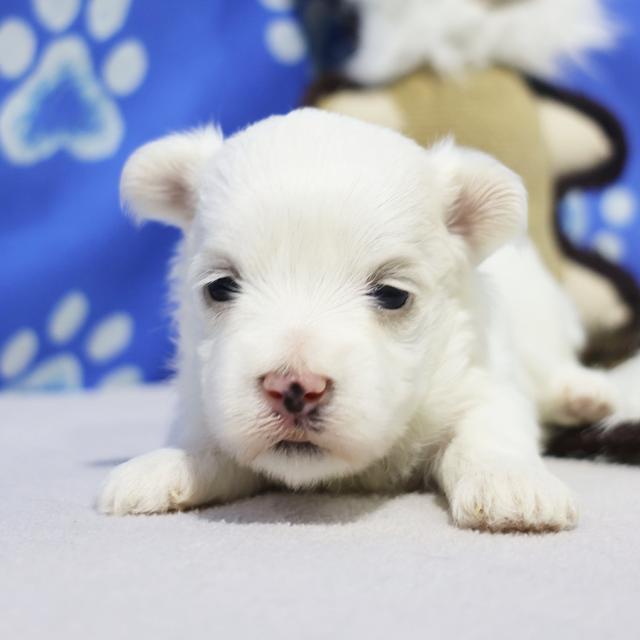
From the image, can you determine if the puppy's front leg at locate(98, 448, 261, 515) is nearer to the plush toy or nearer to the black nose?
the black nose

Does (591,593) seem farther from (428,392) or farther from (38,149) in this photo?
(38,149)

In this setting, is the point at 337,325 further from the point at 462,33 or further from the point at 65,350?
the point at 65,350

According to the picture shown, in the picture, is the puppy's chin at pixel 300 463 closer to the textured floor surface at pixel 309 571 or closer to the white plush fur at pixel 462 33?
the textured floor surface at pixel 309 571

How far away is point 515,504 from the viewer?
48.6 inches

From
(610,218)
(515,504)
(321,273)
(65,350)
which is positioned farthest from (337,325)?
(610,218)

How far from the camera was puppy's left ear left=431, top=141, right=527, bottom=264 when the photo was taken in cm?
157

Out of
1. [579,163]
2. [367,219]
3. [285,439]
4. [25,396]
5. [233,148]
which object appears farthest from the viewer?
[579,163]

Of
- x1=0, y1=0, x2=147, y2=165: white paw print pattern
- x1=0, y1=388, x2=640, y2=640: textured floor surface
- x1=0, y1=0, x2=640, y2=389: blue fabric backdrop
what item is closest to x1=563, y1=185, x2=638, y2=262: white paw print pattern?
x1=0, y1=0, x2=640, y2=389: blue fabric backdrop

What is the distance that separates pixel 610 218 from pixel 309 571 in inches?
101

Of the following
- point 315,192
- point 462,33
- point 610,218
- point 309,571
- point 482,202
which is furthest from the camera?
point 610,218

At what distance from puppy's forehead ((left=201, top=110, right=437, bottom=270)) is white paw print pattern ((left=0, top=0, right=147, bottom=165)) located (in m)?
1.56

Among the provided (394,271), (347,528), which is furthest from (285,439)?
(394,271)

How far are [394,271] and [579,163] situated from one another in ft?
5.83

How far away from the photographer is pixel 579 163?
2984 millimetres
